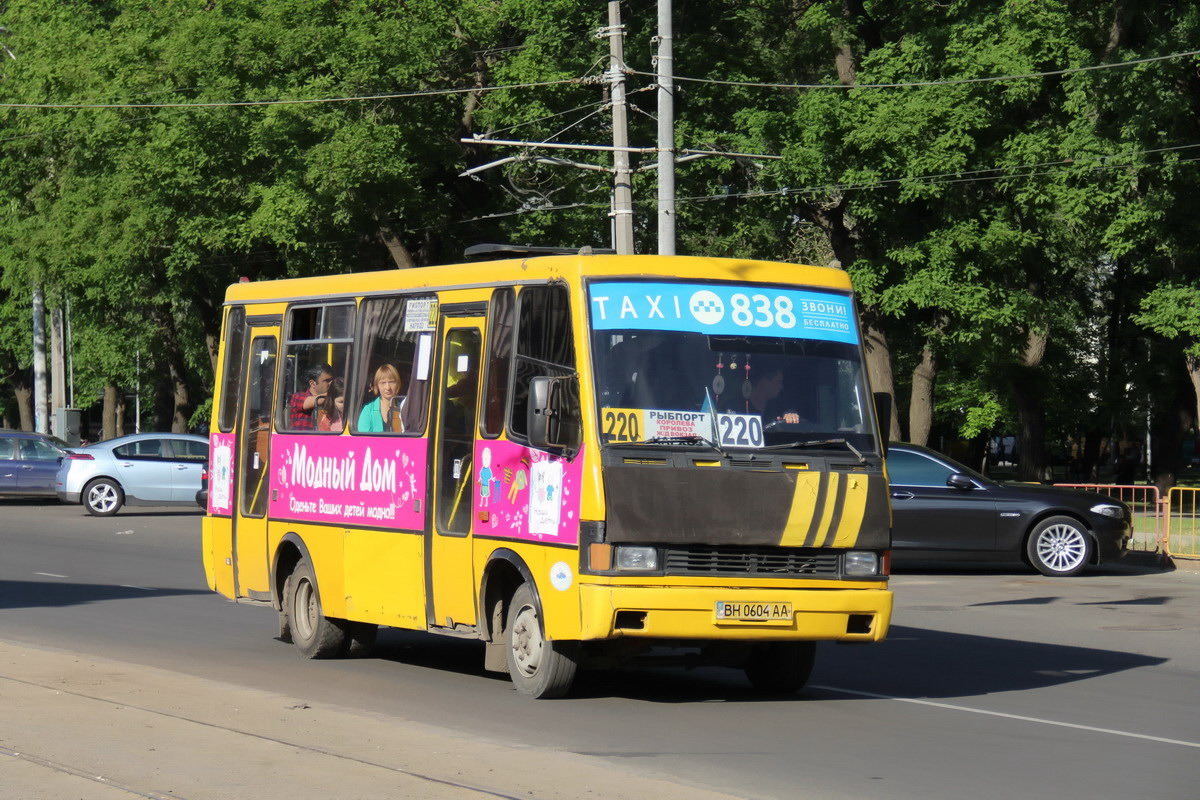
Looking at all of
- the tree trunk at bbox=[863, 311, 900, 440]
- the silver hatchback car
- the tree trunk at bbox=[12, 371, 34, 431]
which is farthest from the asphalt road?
the tree trunk at bbox=[12, 371, 34, 431]

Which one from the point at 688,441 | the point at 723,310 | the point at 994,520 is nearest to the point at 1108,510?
the point at 994,520

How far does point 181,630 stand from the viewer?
14.7 m

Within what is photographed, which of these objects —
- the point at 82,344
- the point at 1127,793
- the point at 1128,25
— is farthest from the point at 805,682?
the point at 82,344

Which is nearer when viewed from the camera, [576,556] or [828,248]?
[576,556]

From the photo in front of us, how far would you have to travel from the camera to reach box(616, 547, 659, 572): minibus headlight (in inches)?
395

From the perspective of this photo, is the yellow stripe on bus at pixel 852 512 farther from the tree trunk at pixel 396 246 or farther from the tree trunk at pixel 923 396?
the tree trunk at pixel 396 246

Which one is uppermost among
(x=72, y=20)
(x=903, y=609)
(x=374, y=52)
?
(x=72, y=20)

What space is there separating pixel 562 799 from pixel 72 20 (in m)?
45.0

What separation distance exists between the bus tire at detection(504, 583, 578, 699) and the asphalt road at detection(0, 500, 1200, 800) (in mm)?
165

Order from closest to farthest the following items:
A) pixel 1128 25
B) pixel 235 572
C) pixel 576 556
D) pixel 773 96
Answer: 1. pixel 576 556
2. pixel 235 572
3. pixel 1128 25
4. pixel 773 96

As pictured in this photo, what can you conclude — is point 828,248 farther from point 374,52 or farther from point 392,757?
point 392,757

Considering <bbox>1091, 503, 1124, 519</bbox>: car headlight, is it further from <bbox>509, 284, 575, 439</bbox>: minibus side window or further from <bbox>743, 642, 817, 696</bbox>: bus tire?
<bbox>509, 284, 575, 439</bbox>: minibus side window

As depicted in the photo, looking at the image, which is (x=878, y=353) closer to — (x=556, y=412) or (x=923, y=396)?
(x=923, y=396)

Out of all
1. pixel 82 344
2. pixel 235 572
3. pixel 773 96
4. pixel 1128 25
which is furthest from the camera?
pixel 82 344
